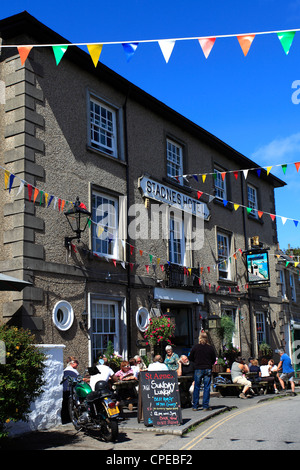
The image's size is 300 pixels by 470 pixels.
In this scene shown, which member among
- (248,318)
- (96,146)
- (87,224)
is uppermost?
(96,146)

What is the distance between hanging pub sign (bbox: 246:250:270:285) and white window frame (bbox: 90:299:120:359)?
848 centimetres

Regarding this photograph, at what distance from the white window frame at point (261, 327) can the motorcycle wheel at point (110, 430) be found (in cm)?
1421

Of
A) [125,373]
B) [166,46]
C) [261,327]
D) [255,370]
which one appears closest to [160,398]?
[125,373]

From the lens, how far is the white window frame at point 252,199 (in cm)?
2314

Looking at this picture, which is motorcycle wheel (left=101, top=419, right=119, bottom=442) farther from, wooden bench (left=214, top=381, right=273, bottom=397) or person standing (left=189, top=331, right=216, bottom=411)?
wooden bench (left=214, top=381, right=273, bottom=397)

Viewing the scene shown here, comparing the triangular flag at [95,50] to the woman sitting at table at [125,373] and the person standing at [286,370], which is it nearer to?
the woman sitting at table at [125,373]

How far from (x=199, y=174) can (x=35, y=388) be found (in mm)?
12269

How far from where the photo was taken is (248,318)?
69.1 ft

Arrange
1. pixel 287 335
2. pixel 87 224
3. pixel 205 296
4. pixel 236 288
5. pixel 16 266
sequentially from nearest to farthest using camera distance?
1. pixel 16 266
2. pixel 87 224
3. pixel 205 296
4. pixel 236 288
5. pixel 287 335

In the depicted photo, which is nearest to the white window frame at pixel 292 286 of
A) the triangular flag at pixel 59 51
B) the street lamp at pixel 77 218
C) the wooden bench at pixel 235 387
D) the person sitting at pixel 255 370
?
the person sitting at pixel 255 370

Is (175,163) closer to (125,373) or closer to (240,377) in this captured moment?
(240,377)

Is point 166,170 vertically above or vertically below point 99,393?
above
